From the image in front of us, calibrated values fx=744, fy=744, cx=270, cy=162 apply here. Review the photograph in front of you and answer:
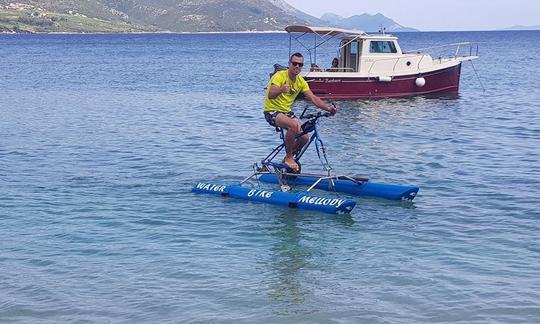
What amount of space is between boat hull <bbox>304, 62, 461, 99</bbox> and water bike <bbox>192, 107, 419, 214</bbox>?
19094mm

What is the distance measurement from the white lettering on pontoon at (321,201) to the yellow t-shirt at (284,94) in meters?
1.90

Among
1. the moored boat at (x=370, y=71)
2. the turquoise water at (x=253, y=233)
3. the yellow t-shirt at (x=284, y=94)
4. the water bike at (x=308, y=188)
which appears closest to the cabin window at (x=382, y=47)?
the moored boat at (x=370, y=71)

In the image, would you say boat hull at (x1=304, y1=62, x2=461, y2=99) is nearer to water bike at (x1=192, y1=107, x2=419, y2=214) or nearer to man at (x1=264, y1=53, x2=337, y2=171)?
water bike at (x1=192, y1=107, x2=419, y2=214)

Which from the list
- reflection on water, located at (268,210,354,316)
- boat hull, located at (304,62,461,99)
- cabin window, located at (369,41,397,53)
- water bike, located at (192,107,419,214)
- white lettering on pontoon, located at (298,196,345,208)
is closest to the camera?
reflection on water, located at (268,210,354,316)

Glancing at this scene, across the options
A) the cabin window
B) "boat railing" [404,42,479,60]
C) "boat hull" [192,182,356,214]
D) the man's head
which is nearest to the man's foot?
"boat hull" [192,182,356,214]

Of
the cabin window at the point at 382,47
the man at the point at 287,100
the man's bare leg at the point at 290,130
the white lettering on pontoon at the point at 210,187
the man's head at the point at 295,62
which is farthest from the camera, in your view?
the cabin window at the point at 382,47

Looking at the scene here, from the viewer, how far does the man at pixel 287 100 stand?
1398 cm

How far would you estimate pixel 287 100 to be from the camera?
14.4 meters

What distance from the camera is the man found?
14.0 m

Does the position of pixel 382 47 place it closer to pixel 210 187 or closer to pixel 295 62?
pixel 210 187

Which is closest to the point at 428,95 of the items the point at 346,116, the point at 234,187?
the point at 346,116

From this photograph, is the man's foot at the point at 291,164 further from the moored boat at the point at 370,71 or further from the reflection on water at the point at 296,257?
the moored boat at the point at 370,71

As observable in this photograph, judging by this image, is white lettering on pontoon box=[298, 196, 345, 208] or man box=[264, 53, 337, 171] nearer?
white lettering on pontoon box=[298, 196, 345, 208]

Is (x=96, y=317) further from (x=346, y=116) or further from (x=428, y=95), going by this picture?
(x=428, y=95)
